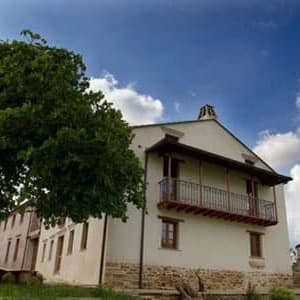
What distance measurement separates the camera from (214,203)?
637 inches

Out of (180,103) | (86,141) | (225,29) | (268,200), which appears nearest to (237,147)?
(268,200)

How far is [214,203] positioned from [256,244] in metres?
3.63

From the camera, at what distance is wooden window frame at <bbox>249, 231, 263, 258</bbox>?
17250mm

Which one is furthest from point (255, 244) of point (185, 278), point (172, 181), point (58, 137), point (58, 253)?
point (58, 137)

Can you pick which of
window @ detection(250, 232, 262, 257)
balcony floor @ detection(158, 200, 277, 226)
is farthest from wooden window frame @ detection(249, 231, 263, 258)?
balcony floor @ detection(158, 200, 277, 226)

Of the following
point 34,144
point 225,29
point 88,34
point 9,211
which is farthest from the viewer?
point 225,29

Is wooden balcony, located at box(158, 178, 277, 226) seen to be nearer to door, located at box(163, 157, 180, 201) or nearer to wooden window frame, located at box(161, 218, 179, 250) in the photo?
door, located at box(163, 157, 180, 201)

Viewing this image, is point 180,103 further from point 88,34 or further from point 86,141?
point 86,141

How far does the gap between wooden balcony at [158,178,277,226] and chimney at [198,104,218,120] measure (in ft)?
17.7

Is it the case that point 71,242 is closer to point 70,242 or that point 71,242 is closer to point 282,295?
point 70,242

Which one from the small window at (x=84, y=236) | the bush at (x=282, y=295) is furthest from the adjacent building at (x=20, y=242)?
the bush at (x=282, y=295)

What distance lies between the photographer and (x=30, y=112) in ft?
30.0

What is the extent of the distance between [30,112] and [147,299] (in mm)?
6010

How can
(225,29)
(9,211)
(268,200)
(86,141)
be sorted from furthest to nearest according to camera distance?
(268,200), (225,29), (9,211), (86,141)
